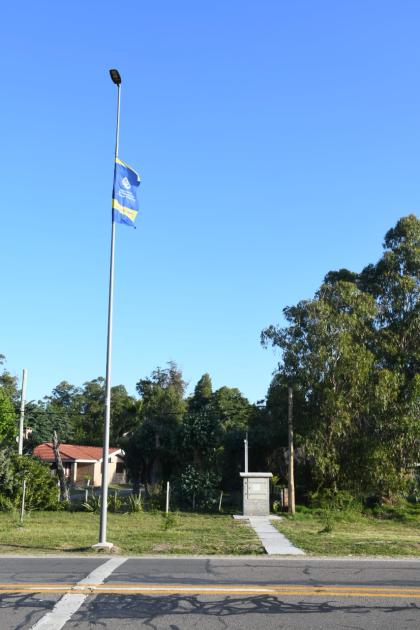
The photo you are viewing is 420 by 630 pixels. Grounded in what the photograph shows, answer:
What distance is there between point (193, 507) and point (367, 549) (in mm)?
15599

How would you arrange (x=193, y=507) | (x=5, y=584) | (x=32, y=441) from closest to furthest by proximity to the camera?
(x=5, y=584)
(x=193, y=507)
(x=32, y=441)

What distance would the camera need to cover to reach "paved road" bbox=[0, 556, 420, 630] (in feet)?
24.8

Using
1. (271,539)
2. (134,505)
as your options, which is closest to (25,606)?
(271,539)

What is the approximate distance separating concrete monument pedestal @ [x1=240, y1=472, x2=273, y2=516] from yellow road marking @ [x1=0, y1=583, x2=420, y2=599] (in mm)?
18374

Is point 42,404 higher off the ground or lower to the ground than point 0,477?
higher

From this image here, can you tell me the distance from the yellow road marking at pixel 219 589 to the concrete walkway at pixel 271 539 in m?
5.13

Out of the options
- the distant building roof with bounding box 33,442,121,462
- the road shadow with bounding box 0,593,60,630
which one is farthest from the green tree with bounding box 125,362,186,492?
the road shadow with bounding box 0,593,60,630

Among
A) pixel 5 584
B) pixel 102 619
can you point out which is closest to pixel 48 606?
pixel 102 619

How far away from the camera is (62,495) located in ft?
112

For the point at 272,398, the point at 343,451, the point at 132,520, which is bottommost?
the point at 132,520

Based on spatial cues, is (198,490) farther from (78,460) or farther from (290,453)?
(78,460)

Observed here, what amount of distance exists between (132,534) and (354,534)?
23.8ft

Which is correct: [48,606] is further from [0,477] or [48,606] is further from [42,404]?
[42,404]

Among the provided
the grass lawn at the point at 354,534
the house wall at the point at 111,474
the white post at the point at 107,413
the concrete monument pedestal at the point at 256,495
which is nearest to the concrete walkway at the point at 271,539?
the grass lawn at the point at 354,534
